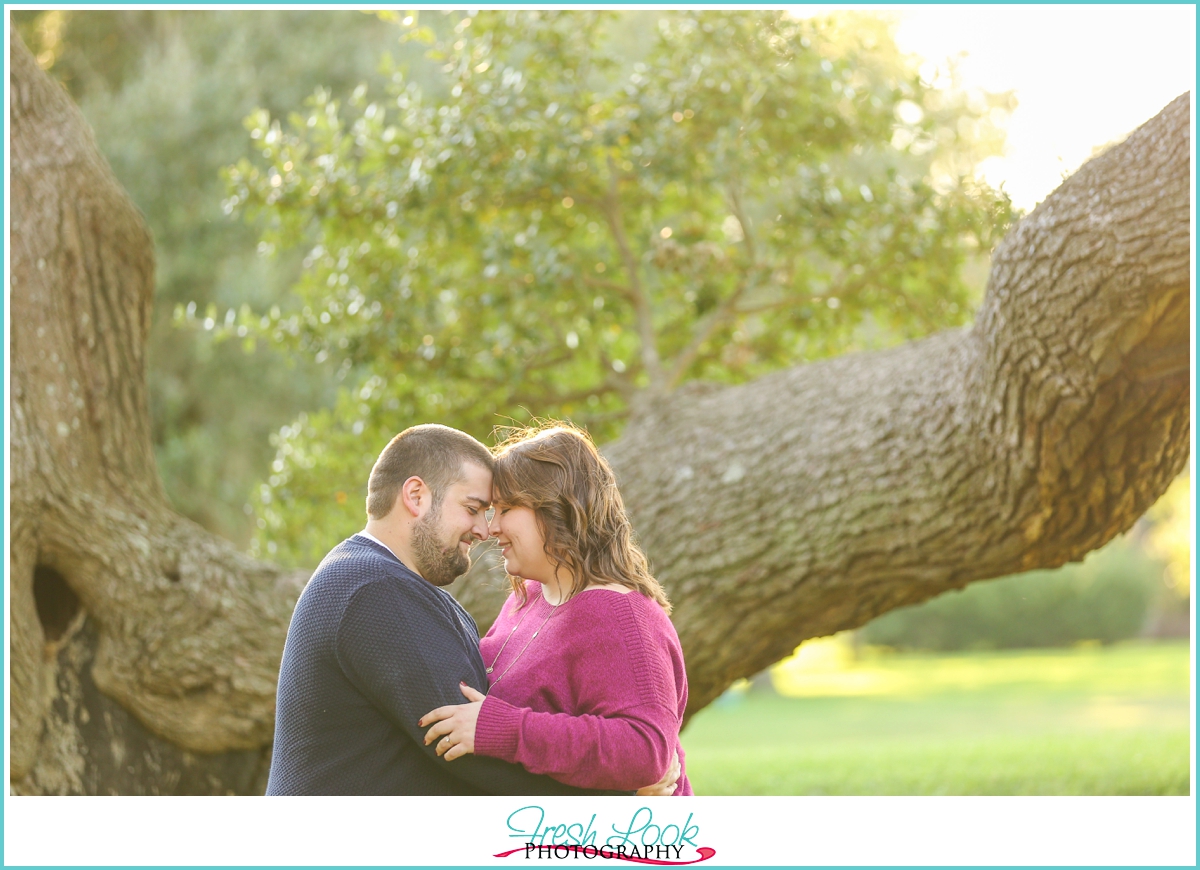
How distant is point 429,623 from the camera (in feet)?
8.09

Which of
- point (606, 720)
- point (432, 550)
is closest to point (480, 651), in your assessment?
point (432, 550)

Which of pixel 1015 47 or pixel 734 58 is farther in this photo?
pixel 734 58

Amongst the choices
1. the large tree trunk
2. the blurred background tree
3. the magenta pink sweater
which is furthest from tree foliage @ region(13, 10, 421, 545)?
the magenta pink sweater

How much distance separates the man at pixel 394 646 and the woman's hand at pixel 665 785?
17 cm

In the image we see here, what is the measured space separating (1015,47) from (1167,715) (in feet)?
35.7

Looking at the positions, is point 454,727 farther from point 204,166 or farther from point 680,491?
point 204,166

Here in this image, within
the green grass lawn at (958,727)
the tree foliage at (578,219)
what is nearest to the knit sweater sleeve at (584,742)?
the tree foliage at (578,219)

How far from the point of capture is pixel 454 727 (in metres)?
2.33

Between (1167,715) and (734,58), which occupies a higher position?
(734,58)

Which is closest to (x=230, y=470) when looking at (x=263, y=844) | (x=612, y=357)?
(x=612, y=357)

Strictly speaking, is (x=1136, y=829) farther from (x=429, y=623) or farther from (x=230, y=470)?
(x=230, y=470)

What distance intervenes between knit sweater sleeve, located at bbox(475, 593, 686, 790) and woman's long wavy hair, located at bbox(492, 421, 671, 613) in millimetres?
139

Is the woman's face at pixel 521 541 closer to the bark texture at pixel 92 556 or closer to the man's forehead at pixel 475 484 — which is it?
the man's forehead at pixel 475 484

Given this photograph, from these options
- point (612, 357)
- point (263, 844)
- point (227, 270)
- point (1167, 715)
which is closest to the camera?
point (263, 844)
